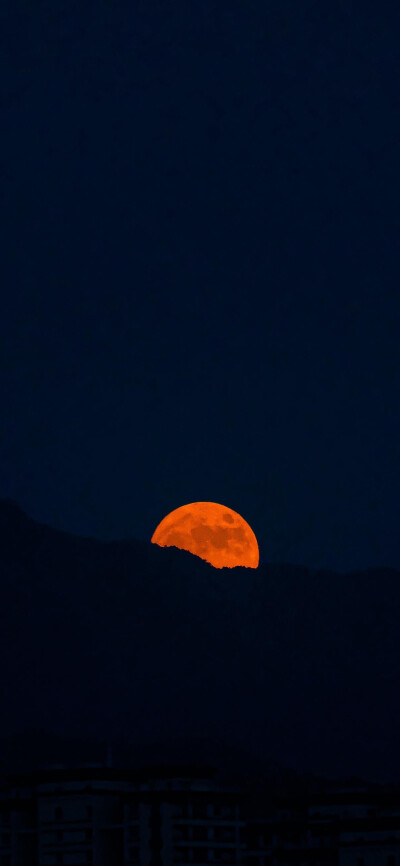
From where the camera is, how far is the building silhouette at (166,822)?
98375 millimetres

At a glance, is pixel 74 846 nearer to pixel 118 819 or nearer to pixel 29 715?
pixel 118 819

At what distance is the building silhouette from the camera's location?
9838 centimetres

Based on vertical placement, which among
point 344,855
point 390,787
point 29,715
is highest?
point 29,715

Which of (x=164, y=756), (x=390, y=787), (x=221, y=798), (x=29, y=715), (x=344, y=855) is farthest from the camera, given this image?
(x=29, y=715)

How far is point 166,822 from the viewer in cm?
9831

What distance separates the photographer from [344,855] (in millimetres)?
93188

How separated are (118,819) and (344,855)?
16.5 m

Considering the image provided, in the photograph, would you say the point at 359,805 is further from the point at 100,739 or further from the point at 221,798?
the point at 100,739

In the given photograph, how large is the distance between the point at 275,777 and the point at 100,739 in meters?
23.3

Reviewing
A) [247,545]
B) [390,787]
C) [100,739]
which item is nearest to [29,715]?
[100,739]

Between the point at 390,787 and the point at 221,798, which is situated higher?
the point at 390,787

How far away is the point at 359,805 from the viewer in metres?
105

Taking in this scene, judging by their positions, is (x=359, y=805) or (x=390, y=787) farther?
(x=390, y=787)

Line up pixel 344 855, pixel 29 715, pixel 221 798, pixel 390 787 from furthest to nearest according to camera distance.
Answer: pixel 29 715 → pixel 390 787 → pixel 221 798 → pixel 344 855
